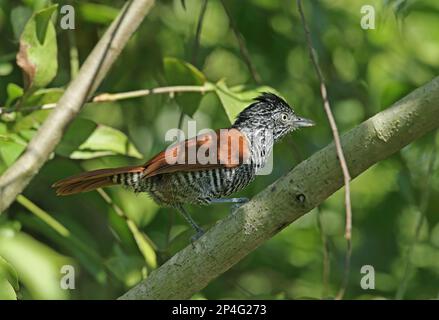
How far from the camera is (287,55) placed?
583 centimetres

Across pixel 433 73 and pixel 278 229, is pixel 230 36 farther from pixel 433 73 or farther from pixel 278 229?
pixel 278 229

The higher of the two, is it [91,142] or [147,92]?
[147,92]

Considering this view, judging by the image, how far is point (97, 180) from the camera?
4203mm

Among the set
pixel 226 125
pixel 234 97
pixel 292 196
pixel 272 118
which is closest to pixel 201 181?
pixel 234 97

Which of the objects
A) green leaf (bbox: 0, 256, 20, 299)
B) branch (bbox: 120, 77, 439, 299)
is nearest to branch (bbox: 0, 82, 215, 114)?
green leaf (bbox: 0, 256, 20, 299)

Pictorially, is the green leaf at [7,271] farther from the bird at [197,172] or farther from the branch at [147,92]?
the branch at [147,92]

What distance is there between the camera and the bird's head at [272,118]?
15.6 feet

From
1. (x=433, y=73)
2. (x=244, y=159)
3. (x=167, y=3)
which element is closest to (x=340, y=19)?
(x=433, y=73)

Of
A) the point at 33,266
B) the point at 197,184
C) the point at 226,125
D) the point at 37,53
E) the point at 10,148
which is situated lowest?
the point at 33,266

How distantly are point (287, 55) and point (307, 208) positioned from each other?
280cm

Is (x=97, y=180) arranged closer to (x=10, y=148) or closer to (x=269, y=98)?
(x=10, y=148)

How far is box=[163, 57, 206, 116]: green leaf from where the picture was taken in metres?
4.52

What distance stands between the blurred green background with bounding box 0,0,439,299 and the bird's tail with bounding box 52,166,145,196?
1.05 ft

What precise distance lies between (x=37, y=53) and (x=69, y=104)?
2.33 ft
